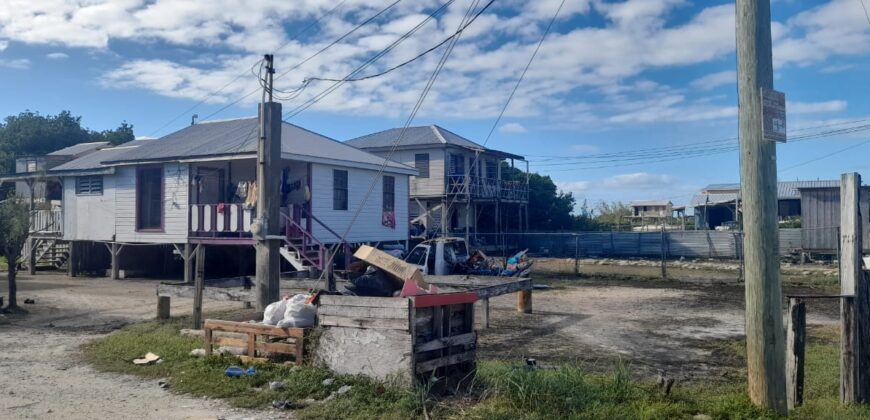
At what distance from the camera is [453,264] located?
2053 cm

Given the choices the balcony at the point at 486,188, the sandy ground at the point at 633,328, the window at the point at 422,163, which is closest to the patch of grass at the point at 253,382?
the sandy ground at the point at 633,328

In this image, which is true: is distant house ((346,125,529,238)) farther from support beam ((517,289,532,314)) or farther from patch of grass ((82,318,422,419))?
patch of grass ((82,318,422,419))

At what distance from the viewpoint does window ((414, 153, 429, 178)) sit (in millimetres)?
34656

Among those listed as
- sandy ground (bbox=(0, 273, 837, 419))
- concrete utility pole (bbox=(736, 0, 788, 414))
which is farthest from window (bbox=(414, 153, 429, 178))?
concrete utility pole (bbox=(736, 0, 788, 414))

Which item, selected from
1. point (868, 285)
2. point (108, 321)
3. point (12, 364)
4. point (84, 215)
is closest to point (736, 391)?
point (868, 285)

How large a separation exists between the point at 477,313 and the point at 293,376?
792 centimetres

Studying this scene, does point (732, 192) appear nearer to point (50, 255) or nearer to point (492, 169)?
point (492, 169)

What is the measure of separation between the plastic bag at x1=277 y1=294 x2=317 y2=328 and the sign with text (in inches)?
210

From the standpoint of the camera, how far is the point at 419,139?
35594 mm

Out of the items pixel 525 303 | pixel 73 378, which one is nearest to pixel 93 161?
pixel 525 303

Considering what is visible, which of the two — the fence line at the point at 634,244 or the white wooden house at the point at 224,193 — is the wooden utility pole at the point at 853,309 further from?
the fence line at the point at 634,244

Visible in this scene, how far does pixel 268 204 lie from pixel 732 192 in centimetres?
4055

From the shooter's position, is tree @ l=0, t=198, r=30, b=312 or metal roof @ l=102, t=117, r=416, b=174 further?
metal roof @ l=102, t=117, r=416, b=174

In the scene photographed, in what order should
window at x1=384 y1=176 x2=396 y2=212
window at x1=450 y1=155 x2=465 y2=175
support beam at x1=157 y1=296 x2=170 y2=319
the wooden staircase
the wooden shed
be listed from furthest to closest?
window at x1=450 y1=155 x2=465 y2=175, the wooden shed, the wooden staircase, window at x1=384 y1=176 x2=396 y2=212, support beam at x1=157 y1=296 x2=170 y2=319
